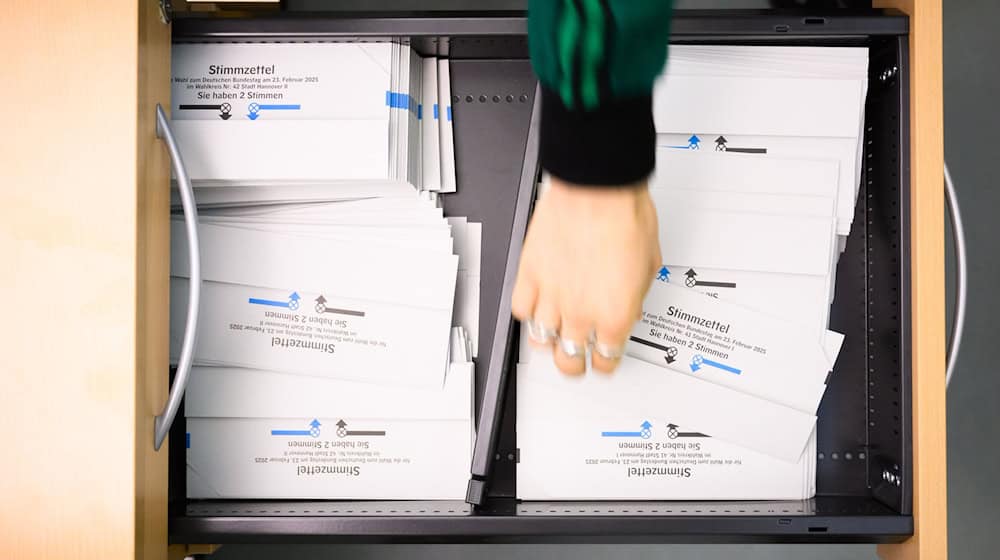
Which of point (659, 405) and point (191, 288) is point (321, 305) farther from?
point (659, 405)

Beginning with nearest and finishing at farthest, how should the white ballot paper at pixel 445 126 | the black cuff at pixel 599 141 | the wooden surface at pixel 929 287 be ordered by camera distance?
the black cuff at pixel 599 141, the wooden surface at pixel 929 287, the white ballot paper at pixel 445 126

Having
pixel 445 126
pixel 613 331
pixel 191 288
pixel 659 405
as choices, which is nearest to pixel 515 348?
pixel 659 405

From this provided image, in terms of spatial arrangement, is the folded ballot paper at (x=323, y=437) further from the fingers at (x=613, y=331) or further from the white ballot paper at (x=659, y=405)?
the fingers at (x=613, y=331)

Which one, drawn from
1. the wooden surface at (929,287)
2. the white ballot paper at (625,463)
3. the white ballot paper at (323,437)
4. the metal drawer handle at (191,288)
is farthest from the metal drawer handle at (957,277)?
the metal drawer handle at (191,288)

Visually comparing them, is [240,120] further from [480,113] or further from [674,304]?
[674,304]

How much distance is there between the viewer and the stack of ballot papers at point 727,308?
1040 mm

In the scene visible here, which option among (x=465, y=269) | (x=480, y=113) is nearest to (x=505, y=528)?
(x=465, y=269)

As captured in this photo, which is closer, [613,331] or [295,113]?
[613,331]

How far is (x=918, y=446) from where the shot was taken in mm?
987

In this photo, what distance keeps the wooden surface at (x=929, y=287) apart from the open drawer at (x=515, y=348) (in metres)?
0.02

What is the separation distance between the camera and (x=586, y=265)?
0.44 m

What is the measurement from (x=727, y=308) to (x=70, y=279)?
829 mm

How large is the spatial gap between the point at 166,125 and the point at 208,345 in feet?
1.01

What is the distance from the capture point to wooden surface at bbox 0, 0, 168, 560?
0.87 meters
